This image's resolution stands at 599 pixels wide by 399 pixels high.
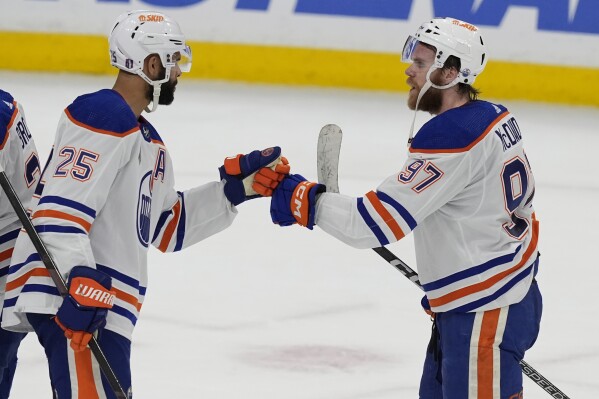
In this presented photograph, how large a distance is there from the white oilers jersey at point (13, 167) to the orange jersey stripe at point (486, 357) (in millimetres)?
1176

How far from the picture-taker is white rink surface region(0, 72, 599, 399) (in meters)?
4.11

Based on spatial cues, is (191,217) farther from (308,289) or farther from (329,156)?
(308,289)

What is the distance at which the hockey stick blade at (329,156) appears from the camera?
3365mm

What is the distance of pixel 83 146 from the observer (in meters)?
2.88

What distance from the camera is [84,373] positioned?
294cm

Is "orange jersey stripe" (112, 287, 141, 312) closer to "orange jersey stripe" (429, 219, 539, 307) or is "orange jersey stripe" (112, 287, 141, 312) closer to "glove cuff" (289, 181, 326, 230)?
"glove cuff" (289, 181, 326, 230)

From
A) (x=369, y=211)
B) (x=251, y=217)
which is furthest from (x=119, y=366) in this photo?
(x=251, y=217)

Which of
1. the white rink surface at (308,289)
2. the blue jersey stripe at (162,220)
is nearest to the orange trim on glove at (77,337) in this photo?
the blue jersey stripe at (162,220)

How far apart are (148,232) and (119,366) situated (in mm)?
331

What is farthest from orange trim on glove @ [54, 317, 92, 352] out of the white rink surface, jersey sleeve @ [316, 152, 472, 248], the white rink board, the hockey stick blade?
the white rink board

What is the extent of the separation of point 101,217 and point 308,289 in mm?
2035

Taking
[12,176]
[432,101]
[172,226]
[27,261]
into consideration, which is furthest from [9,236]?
[432,101]

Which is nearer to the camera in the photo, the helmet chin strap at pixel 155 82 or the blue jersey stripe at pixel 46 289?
the blue jersey stripe at pixel 46 289

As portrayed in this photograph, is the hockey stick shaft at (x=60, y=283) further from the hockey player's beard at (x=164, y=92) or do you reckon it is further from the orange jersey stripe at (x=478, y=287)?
the orange jersey stripe at (x=478, y=287)
